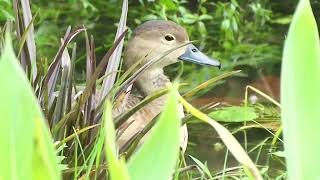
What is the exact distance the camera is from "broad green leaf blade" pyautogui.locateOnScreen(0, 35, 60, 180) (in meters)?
1.14

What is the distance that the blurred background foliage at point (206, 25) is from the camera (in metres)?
5.46

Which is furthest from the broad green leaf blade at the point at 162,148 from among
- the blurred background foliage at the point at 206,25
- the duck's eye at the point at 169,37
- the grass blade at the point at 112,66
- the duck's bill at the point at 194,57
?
the blurred background foliage at the point at 206,25

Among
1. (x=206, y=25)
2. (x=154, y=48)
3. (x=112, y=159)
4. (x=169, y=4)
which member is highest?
(x=169, y=4)

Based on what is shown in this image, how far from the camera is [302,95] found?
1.34 metres

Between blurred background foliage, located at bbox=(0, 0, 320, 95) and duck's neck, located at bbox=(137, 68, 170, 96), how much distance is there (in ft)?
3.17

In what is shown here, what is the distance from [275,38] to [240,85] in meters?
1.13

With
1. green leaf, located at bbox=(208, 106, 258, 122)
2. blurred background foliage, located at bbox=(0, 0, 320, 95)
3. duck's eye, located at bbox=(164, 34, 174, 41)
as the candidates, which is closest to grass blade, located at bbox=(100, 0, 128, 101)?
duck's eye, located at bbox=(164, 34, 174, 41)

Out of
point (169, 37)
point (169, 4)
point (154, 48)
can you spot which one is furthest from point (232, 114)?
point (169, 4)

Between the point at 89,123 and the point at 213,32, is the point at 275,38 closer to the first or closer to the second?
the point at 213,32

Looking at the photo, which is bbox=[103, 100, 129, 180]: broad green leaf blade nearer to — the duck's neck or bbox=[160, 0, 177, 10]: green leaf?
the duck's neck

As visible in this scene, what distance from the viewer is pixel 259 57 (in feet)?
18.5

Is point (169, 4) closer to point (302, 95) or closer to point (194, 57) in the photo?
point (194, 57)

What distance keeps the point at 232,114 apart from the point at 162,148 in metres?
3.37

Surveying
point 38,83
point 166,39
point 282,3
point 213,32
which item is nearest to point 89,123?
point 38,83
